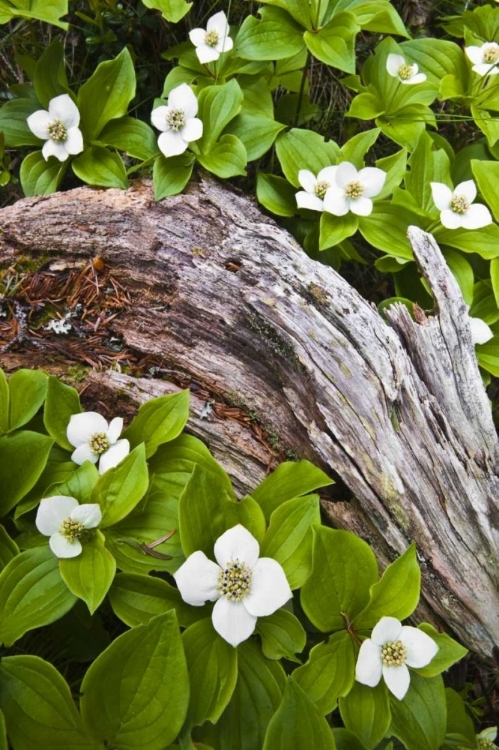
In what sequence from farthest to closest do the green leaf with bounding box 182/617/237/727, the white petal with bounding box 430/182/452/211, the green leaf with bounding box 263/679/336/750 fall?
1. the white petal with bounding box 430/182/452/211
2. the green leaf with bounding box 182/617/237/727
3. the green leaf with bounding box 263/679/336/750

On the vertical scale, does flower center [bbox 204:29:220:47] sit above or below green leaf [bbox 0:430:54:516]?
above

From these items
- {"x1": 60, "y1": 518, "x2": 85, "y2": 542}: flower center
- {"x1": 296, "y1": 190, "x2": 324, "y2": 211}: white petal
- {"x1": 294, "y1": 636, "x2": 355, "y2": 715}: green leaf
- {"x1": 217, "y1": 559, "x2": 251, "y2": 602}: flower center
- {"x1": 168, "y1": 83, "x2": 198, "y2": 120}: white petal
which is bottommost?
{"x1": 294, "y1": 636, "x2": 355, "y2": 715}: green leaf

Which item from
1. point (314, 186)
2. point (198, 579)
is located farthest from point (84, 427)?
point (314, 186)

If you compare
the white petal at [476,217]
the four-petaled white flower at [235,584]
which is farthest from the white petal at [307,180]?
the four-petaled white flower at [235,584]

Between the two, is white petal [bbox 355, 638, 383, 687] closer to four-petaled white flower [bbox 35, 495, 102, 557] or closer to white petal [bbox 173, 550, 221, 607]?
white petal [bbox 173, 550, 221, 607]

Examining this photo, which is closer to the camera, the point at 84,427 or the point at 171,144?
the point at 84,427

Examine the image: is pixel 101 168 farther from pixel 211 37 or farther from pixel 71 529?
pixel 71 529

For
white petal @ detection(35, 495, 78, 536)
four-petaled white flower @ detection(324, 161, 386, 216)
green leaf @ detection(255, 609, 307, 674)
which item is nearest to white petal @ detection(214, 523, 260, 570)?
green leaf @ detection(255, 609, 307, 674)
